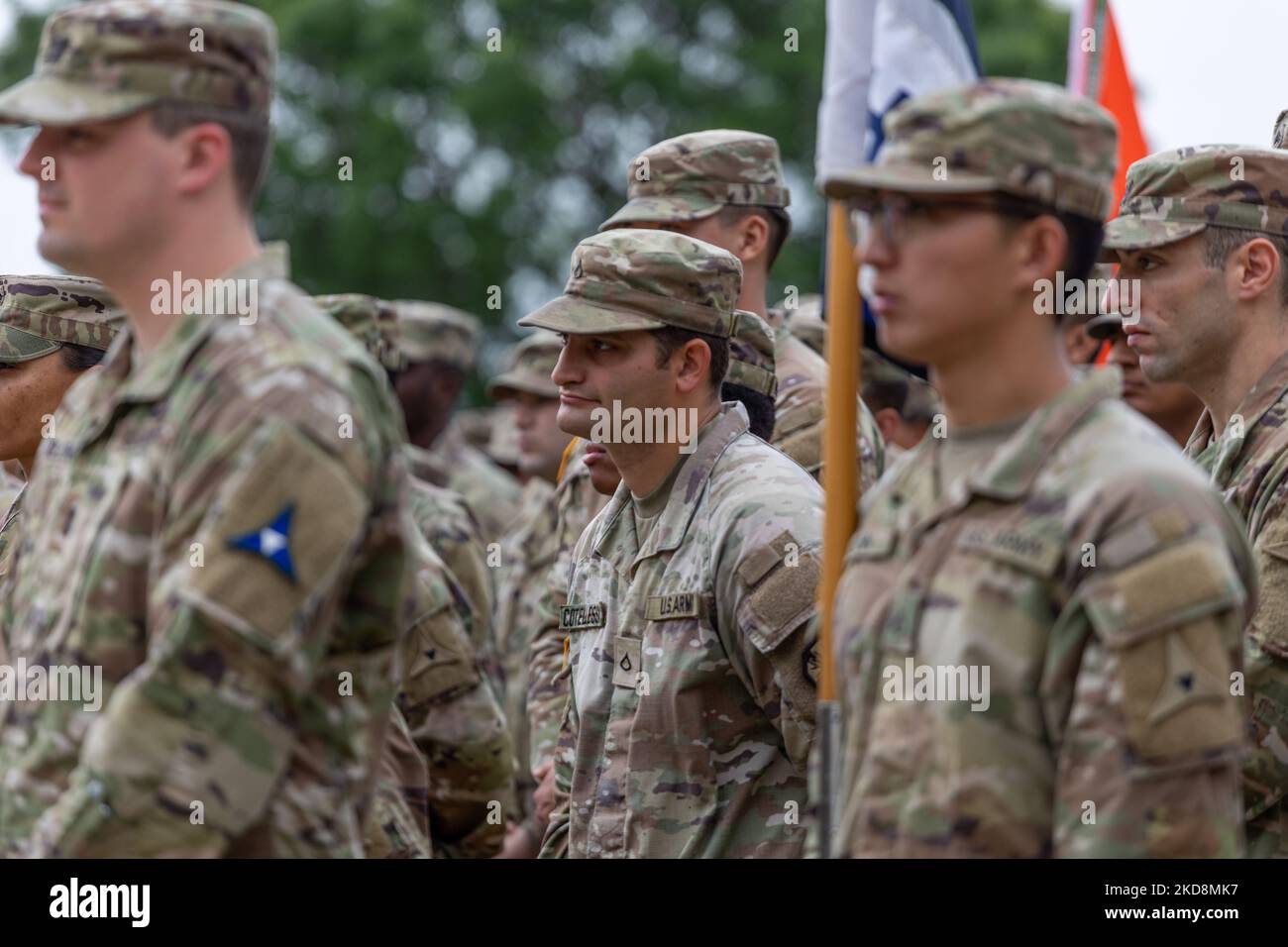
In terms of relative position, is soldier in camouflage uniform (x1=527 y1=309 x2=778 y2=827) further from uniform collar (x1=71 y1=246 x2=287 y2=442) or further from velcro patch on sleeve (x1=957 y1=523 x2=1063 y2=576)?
velcro patch on sleeve (x1=957 y1=523 x2=1063 y2=576)

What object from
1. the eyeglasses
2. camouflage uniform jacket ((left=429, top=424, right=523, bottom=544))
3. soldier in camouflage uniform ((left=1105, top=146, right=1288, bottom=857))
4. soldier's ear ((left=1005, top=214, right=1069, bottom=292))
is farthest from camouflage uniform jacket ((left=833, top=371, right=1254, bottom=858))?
camouflage uniform jacket ((left=429, top=424, right=523, bottom=544))

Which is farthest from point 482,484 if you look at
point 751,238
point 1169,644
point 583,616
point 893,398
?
point 1169,644

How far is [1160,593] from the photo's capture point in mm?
3525

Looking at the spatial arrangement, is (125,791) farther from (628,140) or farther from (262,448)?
(628,140)

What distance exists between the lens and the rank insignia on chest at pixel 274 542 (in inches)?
144

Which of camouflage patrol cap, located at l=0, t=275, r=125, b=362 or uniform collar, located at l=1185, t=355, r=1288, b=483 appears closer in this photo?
uniform collar, located at l=1185, t=355, r=1288, b=483

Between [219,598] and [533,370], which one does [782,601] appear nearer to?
[219,598]

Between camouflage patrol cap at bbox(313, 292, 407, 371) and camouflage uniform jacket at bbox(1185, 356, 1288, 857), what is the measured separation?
11.8 feet

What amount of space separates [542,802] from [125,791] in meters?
3.23

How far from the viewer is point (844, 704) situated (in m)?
4.02

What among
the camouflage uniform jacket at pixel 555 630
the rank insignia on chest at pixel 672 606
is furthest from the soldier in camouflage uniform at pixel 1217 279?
the camouflage uniform jacket at pixel 555 630

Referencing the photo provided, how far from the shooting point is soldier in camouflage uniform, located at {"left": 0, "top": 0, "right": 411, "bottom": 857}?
3.66m

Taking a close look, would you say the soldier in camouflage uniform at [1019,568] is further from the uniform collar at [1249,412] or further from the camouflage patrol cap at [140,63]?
the uniform collar at [1249,412]
